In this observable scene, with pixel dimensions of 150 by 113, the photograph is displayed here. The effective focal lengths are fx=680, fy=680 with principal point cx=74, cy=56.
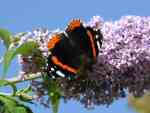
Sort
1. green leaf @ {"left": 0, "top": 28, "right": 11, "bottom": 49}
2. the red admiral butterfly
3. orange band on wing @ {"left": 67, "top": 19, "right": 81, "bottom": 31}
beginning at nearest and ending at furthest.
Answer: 1. the red admiral butterfly
2. orange band on wing @ {"left": 67, "top": 19, "right": 81, "bottom": 31}
3. green leaf @ {"left": 0, "top": 28, "right": 11, "bottom": 49}

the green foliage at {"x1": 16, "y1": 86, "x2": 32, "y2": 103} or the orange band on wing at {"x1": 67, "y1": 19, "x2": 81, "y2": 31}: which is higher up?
the orange band on wing at {"x1": 67, "y1": 19, "x2": 81, "y2": 31}

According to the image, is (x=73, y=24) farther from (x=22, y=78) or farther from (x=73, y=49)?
(x=22, y=78)

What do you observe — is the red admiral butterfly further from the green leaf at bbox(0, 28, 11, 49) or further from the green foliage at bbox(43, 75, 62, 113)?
the green leaf at bbox(0, 28, 11, 49)

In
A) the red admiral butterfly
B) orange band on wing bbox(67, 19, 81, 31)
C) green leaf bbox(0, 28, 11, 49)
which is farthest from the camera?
green leaf bbox(0, 28, 11, 49)

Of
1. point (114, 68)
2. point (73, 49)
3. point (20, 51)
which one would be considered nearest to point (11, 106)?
point (20, 51)

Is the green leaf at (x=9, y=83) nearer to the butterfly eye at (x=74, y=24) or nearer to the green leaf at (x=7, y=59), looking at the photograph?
the green leaf at (x=7, y=59)

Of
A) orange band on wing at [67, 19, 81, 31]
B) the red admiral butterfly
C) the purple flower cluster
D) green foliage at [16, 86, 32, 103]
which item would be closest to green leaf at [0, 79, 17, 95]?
green foliage at [16, 86, 32, 103]
